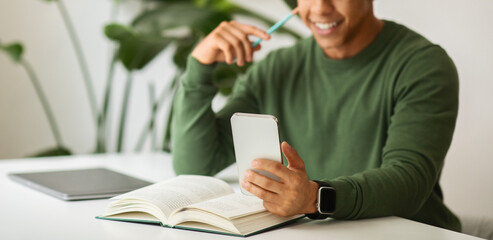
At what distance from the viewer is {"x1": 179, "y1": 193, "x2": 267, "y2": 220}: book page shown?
0.86m

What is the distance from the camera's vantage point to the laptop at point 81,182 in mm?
1135

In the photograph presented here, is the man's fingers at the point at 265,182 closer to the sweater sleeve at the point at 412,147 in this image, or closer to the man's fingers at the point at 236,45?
the sweater sleeve at the point at 412,147

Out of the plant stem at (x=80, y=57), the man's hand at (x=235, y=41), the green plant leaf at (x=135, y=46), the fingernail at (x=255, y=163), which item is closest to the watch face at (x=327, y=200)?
the fingernail at (x=255, y=163)

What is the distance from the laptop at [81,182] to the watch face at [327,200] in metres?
0.44

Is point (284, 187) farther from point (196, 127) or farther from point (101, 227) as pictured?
point (196, 127)

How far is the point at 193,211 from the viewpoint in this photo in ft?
2.91

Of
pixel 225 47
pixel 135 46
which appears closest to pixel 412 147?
pixel 225 47

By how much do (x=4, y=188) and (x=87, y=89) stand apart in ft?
5.89

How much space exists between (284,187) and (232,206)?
9cm

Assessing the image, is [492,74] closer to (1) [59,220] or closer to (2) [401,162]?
(2) [401,162]

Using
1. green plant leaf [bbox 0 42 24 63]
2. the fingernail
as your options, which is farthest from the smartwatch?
green plant leaf [bbox 0 42 24 63]

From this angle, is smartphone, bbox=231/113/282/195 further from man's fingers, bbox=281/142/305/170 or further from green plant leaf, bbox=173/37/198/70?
green plant leaf, bbox=173/37/198/70

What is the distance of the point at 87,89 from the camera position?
2963mm

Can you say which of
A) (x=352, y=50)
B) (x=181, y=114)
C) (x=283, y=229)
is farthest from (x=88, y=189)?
(x=352, y=50)
